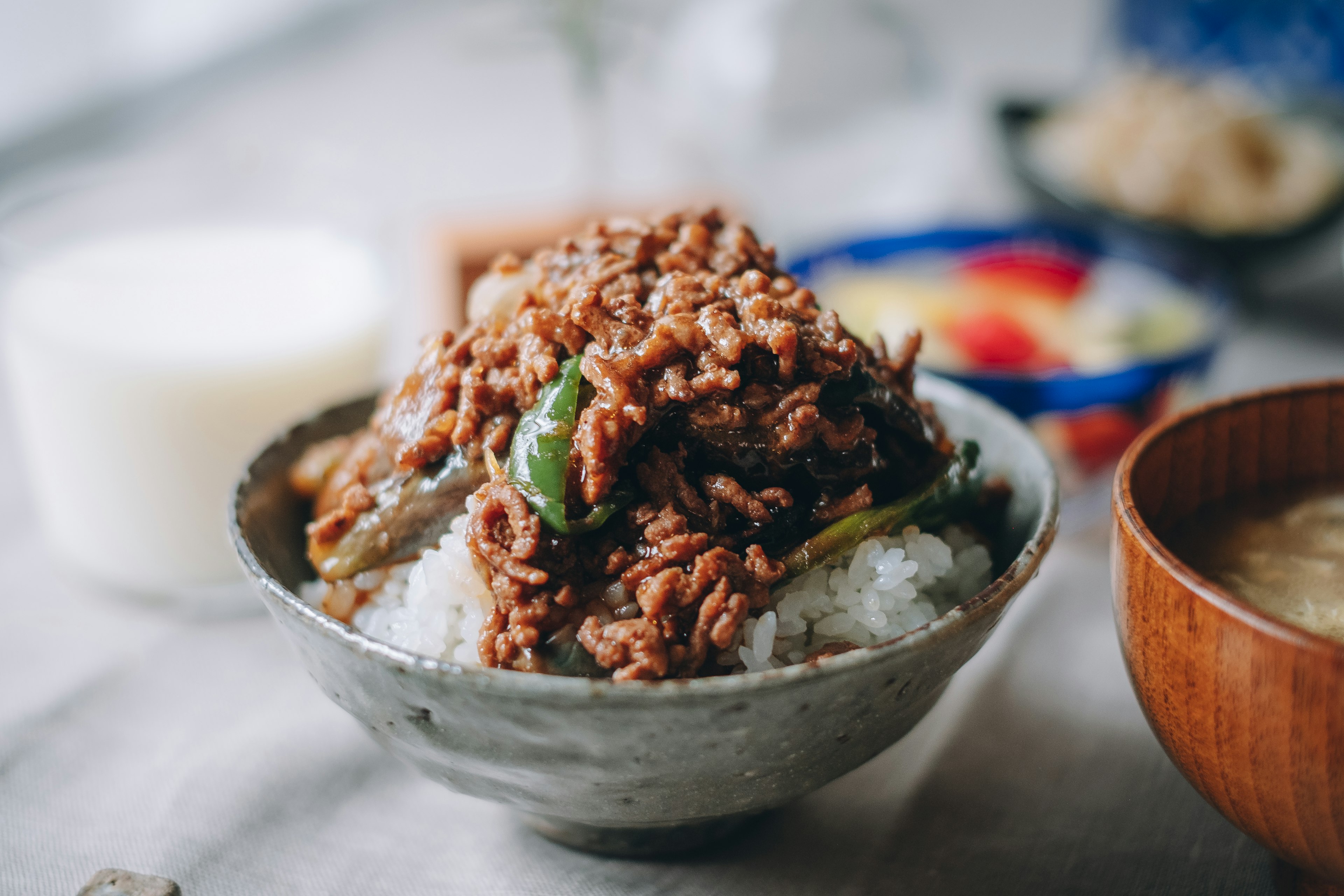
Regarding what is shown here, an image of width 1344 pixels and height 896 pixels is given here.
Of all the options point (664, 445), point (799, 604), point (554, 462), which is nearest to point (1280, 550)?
point (799, 604)

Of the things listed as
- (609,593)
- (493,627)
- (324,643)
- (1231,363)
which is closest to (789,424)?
(609,593)

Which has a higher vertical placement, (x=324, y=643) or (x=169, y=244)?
(x=169, y=244)

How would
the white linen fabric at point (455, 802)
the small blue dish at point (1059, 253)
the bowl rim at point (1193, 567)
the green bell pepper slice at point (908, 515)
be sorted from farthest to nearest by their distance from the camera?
the small blue dish at point (1059, 253), the white linen fabric at point (455, 802), the green bell pepper slice at point (908, 515), the bowl rim at point (1193, 567)

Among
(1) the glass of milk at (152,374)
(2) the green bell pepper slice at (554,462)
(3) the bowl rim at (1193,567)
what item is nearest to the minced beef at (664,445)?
(2) the green bell pepper slice at (554,462)

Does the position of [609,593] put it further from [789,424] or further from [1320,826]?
[1320,826]

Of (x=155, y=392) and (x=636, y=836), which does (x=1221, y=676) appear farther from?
(x=155, y=392)

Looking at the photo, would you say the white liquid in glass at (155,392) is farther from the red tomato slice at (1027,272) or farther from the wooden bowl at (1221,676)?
the red tomato slice at (1027,272)
